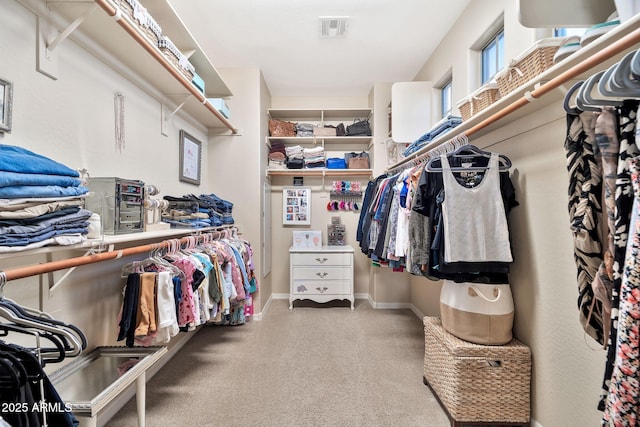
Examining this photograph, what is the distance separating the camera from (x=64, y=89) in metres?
1.38

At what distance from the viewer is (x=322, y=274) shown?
3555 mm

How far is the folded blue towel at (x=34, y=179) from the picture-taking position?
802 mm

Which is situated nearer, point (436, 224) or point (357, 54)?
point (436, 224)

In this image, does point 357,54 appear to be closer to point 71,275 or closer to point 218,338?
point 71,275

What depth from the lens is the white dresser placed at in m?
3.55

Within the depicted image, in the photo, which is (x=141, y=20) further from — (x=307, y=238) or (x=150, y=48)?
(x=307, y=238)

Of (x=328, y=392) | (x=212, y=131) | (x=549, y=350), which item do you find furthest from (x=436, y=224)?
(x=212, y=131)

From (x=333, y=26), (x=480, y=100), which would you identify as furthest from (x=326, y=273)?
(x=333, y=26)

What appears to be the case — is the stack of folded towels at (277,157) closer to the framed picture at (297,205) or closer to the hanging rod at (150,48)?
the framed picture at (297,205)

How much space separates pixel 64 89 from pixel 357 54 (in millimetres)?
2504

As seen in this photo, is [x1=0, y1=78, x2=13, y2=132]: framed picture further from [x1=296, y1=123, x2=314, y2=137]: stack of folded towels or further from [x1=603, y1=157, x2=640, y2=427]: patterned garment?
[x1=296, y1=123, x2=314, y2=137]: stack of folded towels

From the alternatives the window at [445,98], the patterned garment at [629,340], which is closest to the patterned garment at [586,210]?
the patterned garment at [629,340]

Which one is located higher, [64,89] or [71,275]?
[64,89]

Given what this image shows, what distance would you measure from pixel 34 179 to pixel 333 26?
2.46m
